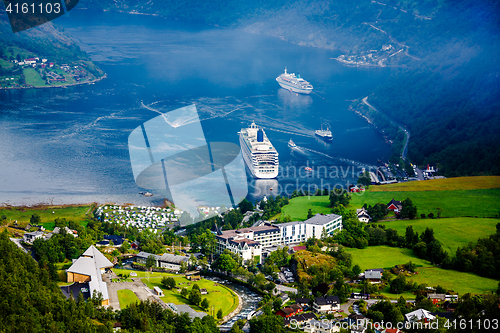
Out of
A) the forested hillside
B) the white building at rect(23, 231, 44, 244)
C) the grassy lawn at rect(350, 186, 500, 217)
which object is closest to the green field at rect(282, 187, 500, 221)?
the grassy lawn at rect(350, 186, 500, 217)

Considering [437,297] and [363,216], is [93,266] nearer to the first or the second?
[437,297]

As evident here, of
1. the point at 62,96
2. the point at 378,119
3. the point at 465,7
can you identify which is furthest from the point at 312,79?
the point at 62,96

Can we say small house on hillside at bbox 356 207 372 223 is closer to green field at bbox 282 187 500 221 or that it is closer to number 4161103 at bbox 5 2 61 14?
green field at bbox 282 187 500 221

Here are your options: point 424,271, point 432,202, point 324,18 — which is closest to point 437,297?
point 424,271

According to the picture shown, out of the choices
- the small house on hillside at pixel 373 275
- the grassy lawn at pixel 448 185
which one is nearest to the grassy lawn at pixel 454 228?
the small house on hillside at pixel 373 275

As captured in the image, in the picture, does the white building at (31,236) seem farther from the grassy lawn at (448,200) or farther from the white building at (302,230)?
the grassy lawn at (448,200)

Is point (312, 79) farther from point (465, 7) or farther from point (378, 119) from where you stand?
point (465, 7)
